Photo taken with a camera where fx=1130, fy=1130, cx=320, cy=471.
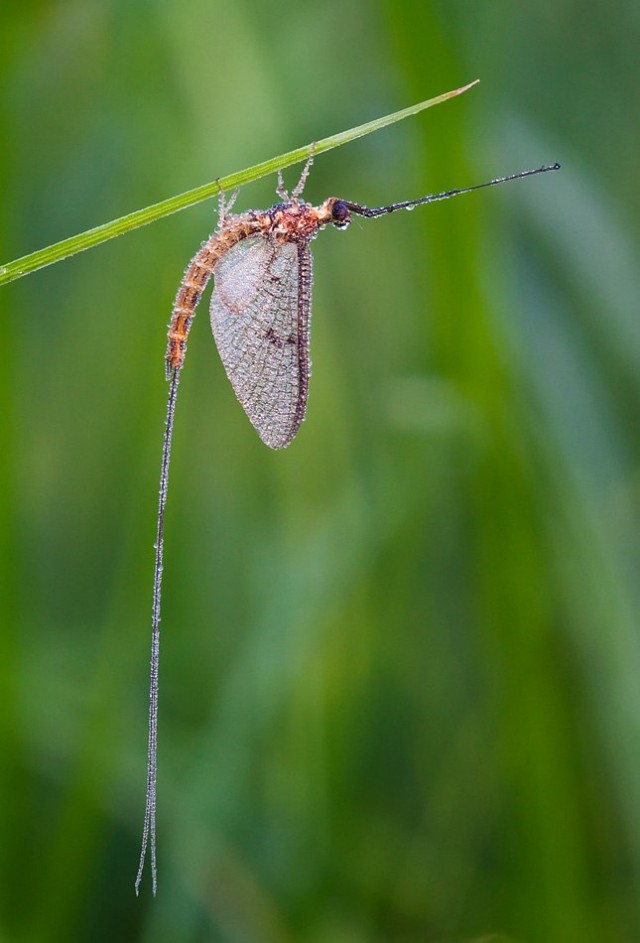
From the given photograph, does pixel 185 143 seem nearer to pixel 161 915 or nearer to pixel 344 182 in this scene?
pixel 344 182

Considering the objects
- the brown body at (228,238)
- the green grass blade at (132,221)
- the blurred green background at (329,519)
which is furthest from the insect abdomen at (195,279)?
the green grass blade at (132,221)

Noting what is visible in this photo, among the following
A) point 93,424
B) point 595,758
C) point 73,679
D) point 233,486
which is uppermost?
point 93,424

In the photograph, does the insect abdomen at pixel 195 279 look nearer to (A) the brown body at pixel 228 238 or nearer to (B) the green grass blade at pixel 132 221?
(A) the brown body at pixel 228 238

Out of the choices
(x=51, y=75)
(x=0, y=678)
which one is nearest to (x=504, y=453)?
(x=0, y=678)

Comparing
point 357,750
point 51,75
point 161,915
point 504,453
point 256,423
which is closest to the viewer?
point 256,423

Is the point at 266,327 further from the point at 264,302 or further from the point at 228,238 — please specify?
the point at 228,238

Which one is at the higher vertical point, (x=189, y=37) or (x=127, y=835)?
(x=189, y=37)

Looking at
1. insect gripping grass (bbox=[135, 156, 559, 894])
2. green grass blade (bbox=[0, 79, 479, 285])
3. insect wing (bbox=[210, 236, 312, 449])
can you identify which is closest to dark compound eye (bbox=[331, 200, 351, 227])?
insect gripping grass (bbox=[135, 156, 559, 894])

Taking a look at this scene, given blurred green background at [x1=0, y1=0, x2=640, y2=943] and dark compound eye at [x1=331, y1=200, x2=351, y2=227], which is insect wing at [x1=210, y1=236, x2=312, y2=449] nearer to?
dark compound eye at [x1=331, y1=200, x2=351, y2=227]
